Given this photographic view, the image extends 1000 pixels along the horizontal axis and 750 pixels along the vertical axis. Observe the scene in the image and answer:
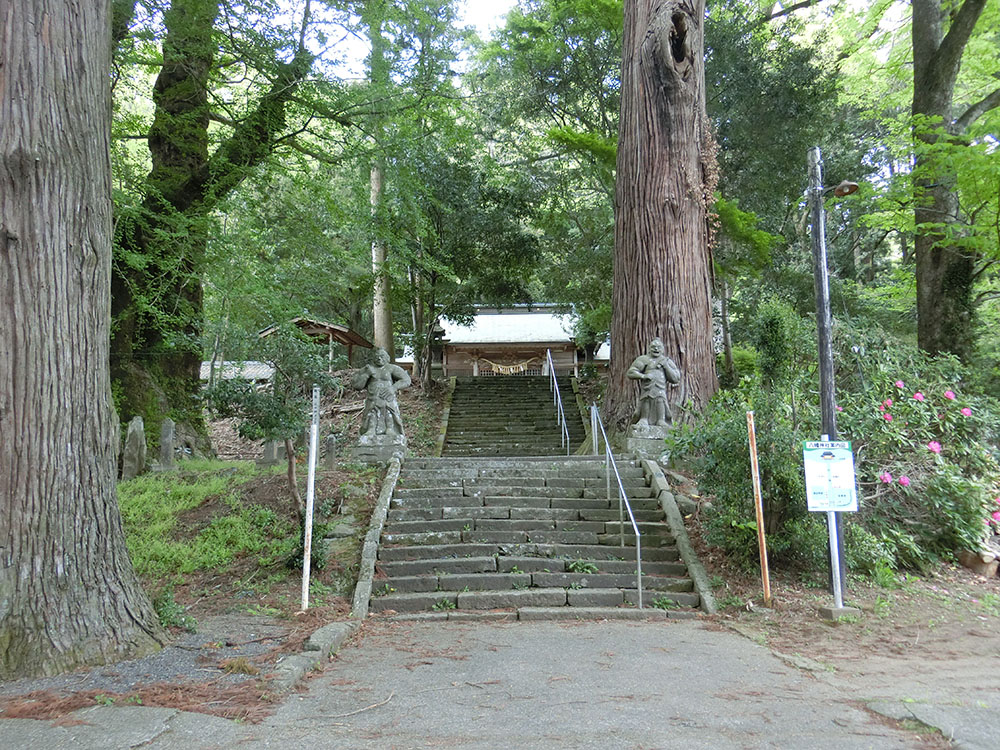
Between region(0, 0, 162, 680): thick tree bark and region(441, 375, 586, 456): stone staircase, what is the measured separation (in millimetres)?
11998

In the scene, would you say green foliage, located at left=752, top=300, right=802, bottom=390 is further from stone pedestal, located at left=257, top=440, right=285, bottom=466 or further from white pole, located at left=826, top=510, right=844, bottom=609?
stone pedestal, located at left=257, top=440, right=285, bottom=466

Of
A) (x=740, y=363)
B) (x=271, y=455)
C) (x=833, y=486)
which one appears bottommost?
(x=833, y=486)

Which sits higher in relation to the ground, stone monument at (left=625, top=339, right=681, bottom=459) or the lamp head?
the lamp head

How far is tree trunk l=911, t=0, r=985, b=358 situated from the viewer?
12234 mm

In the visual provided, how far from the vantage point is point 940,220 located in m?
12.4

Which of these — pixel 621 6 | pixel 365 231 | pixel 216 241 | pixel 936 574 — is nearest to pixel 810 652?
pixel 936 574

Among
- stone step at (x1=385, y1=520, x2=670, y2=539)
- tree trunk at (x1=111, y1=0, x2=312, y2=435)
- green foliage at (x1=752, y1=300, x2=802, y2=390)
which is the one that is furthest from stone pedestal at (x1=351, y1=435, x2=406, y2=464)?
green foliage at (x1=752, y1=300, x2=802, y2=390)

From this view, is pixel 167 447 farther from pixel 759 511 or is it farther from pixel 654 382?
pixel 759 511

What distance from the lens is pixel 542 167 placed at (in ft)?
66.3

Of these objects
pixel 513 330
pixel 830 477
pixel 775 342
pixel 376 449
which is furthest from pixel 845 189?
pixel 513 330

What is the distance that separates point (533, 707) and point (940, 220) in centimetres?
1228

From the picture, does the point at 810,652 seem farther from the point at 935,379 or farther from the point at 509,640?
the point at 935,379

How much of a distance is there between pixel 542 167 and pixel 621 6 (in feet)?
A: 15.7

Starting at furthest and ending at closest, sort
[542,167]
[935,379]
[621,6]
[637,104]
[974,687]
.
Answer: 1. [542,167]
2. [621,6]
3. [637,104]
4. [935,379]
5. [974,687]
